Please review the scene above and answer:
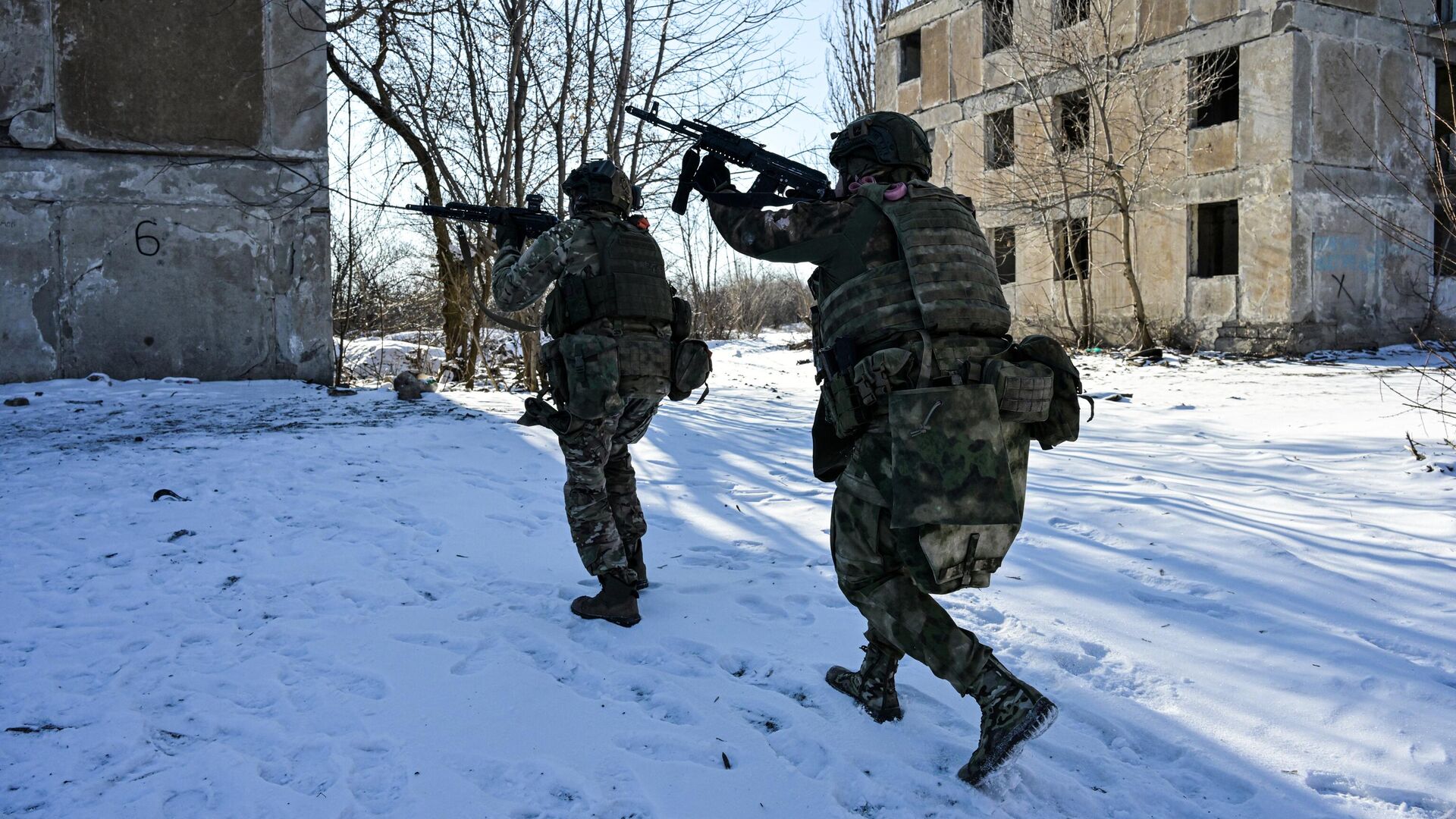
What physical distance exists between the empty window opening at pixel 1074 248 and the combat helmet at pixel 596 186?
12.5 metres

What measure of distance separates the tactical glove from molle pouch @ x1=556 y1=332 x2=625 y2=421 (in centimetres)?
77

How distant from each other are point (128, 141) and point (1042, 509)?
28.6ft

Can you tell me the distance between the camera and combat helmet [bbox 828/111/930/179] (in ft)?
8.07

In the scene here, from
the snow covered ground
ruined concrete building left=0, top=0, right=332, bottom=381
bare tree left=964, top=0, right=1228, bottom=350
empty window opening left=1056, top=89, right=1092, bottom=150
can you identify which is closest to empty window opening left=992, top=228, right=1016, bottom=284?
bare tree left=964, top=0, right=1228, bottom=350

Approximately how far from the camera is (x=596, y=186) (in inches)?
135

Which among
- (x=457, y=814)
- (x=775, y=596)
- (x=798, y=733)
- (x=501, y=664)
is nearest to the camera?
(x=457, y=814)

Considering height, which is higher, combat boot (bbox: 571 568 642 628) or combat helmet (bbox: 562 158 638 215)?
combat helmet (bbox: 562 158 638 215)

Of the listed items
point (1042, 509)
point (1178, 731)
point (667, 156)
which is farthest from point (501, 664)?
point (667, 156)

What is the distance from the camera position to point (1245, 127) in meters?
12.5

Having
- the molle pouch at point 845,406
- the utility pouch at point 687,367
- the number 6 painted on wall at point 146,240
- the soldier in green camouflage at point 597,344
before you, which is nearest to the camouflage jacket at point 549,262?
the soldier in green camouflage at point 597,344

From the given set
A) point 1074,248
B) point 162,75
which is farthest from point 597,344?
point 1074,248

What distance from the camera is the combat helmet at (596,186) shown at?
135 inches

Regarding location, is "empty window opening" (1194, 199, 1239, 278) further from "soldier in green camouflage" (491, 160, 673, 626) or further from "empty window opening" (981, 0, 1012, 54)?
"soldier in green camouflage" (491, 160, 673, 626)

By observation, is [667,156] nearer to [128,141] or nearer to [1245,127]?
[128,141]
